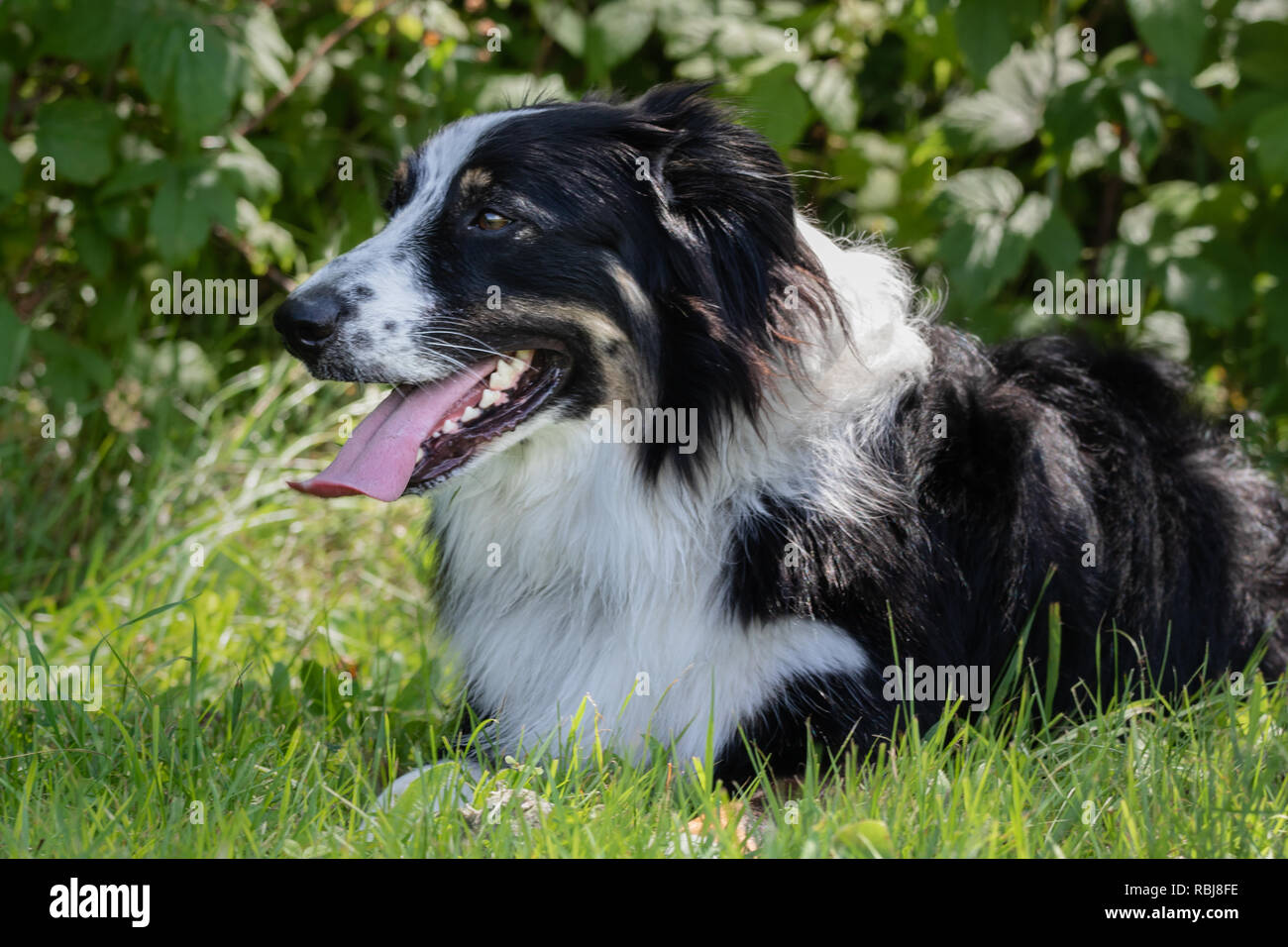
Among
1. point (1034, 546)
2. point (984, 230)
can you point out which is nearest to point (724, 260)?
point (1034, 546)

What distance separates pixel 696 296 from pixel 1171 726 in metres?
1.35

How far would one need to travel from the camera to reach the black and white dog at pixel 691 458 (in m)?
2.88

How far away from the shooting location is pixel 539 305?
9.51 feet

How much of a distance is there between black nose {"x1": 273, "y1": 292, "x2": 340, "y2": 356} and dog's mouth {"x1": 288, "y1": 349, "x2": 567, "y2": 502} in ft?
0.76

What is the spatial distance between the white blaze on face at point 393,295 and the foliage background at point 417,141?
114 centimetres

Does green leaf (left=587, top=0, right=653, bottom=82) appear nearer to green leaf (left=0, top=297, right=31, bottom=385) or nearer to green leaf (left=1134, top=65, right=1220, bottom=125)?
green leaf (left=1134, top=65, right=1220, bottom=125)

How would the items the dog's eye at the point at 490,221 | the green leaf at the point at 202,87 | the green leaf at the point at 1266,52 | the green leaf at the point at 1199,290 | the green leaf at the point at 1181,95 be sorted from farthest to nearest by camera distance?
the green leaf at the point at 1199,290
the green leaf at the point at 1266,52
the green leaf at the point at 1181,95
the green leaf at the point at 202,87
the dog's eye at the point at 490,221

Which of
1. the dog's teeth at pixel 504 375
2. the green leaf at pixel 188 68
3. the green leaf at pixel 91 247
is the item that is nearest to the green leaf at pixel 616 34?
the green leaf at pixel 188 68

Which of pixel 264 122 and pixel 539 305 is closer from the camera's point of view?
pixel 539 305

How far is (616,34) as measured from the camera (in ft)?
14.8

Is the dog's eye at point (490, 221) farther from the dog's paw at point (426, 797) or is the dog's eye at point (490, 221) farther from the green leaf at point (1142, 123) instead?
the green leaf at point (1142, 123)

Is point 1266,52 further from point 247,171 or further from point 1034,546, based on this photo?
point 247,171

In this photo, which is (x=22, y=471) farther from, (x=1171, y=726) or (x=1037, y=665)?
(x=1171, y=726)
